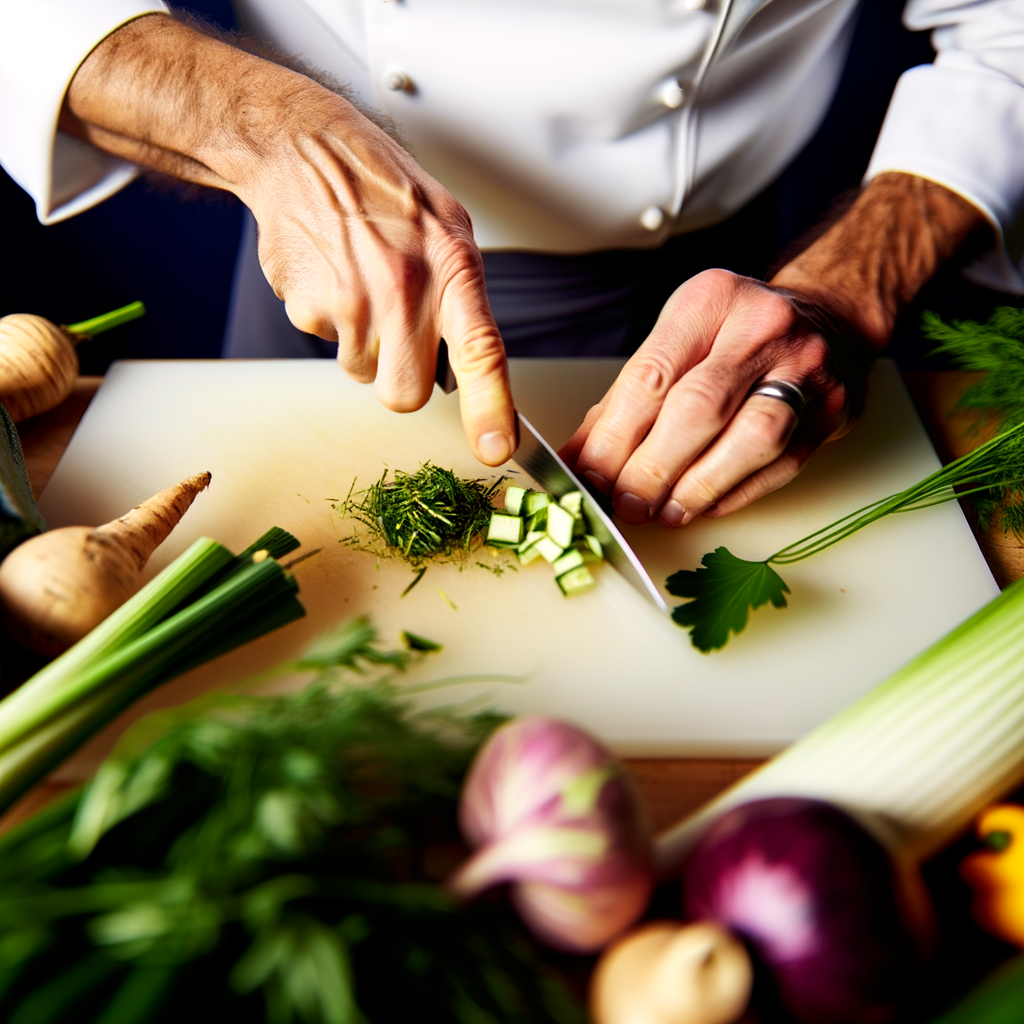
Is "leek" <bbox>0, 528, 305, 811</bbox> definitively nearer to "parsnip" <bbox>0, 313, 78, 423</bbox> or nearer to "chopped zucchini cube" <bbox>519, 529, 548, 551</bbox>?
"chopped zucchini cube" <bbox>519, 529, 548, 551</bbox>

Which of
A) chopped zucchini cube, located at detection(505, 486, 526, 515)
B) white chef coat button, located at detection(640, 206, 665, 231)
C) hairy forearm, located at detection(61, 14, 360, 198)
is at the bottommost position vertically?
chopped zucchini cube, located at detection(505, 486, 526, 515)

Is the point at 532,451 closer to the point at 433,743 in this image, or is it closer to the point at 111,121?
the point at 433,743

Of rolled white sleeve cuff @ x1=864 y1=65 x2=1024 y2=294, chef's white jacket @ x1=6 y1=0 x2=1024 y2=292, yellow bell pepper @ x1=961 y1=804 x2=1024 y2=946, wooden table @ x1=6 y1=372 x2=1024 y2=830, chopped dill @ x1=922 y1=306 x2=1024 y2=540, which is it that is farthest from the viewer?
rolled white sleeve cuff @ x1=864 y1=65 x2=1024 y2=294

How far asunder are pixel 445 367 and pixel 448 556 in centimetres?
33

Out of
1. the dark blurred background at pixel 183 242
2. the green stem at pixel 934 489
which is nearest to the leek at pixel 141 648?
the green stem at pixel 934 489

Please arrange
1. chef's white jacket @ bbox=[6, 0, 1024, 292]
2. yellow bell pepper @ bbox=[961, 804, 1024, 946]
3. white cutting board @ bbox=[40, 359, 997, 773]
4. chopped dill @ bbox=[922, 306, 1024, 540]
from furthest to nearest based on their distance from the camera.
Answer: chef's white jacket @ bbox=[6, 0, 1024, 292] → chopped dill @ bbox=[922, 306, 1024, 540] → white cutting board @ bbox=[40, 359, 997, 773] → yellow bell pepper @ bbox=[961, 804, 1024, 946]

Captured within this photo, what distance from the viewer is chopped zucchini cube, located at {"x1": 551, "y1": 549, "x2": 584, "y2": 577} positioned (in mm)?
1279

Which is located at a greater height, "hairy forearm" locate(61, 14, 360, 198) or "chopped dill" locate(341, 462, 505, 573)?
"hairy forearm" locate(61, 14, 360, 198)

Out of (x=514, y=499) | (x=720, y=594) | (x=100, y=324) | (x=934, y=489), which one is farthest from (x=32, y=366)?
(x=934, y=489)

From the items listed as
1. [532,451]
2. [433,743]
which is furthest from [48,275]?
[433,743]

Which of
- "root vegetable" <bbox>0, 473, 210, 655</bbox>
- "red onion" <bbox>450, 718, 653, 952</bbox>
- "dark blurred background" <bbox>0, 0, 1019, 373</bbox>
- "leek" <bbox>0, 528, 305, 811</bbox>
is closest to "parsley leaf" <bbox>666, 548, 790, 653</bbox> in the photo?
"red onion" <bbox>450, 718, 653, 952</bbox>

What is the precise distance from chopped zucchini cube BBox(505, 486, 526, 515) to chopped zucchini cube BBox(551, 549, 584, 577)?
111mm

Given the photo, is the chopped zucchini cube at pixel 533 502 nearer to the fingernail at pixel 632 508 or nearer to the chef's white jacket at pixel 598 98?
the fingernail at pixel 632 508

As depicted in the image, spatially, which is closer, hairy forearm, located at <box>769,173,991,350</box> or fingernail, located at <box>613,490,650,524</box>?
fingernail, located at <box>613,490,650,524</box>
